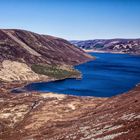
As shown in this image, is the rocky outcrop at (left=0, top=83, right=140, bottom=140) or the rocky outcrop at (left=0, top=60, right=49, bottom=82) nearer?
the rocky outcrop at (left=0, top=83, right=140, bottom=140)

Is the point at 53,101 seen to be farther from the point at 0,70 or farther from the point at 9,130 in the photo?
the point at 0,70

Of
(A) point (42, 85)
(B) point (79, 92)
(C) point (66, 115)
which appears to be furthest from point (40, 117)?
(A) point (42, 85)

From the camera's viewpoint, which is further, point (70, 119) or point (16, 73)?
point (16, 73)

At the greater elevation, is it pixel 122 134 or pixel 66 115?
pixel 122 134

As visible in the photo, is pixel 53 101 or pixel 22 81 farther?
pixel 22 81

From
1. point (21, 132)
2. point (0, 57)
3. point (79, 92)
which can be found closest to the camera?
point (21, 132)

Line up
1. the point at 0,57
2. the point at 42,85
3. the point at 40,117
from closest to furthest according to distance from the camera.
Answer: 1. the point at 40,117
2. the point at 42,85
3. the point at 0,57

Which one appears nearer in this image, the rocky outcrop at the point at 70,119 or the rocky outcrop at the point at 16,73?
the rocky outcrop at the point at 70,119
